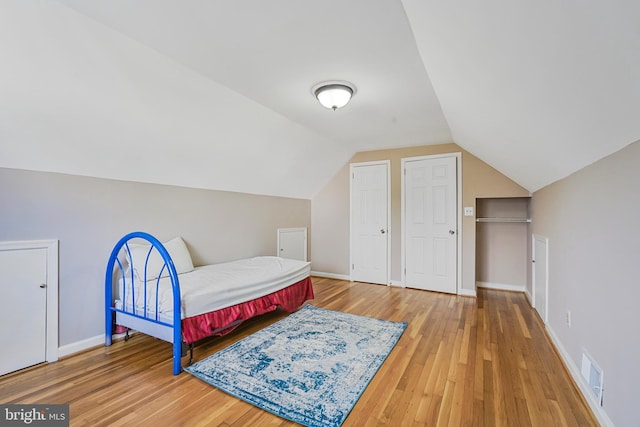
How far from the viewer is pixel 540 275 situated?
3238mm

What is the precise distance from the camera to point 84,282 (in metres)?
2.52

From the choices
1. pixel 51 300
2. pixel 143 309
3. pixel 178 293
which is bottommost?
pixel 143 309

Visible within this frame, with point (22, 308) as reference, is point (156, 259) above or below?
above

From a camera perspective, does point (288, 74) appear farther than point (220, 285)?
No

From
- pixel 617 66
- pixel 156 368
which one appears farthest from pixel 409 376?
pixel 617 66

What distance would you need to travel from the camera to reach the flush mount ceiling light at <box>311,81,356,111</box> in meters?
2.55

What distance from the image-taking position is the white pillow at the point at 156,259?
260cm

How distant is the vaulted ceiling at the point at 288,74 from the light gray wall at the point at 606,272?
184mm

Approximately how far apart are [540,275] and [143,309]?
13.2 ft

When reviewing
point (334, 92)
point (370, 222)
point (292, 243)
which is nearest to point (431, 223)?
point (370, 222)

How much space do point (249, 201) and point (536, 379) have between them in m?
3.72

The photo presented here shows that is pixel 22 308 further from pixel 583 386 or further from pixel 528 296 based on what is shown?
pixel 528 296

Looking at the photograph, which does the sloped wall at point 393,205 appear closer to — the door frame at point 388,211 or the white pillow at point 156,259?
the door frame at point 388,211

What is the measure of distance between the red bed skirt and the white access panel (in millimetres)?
1368
